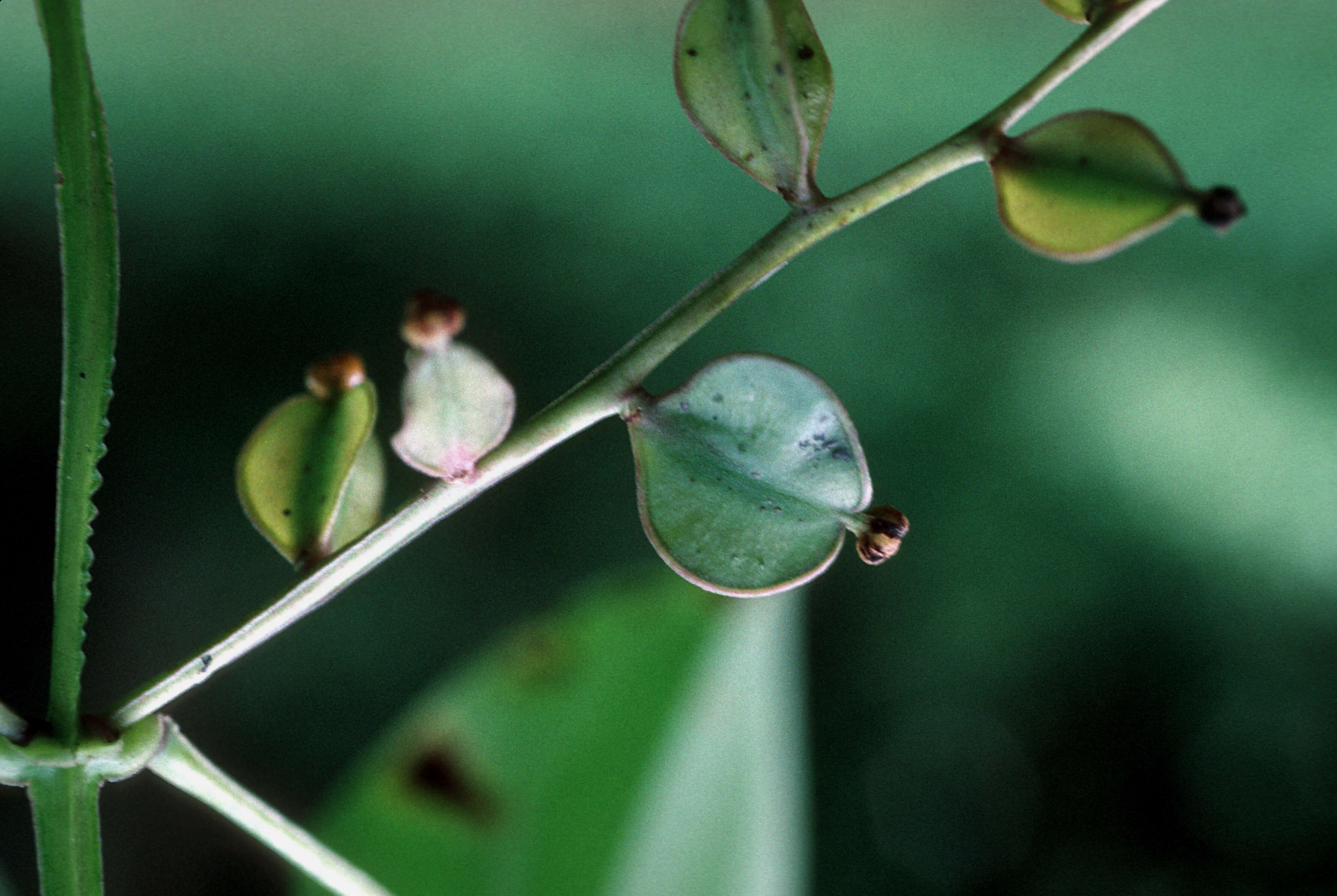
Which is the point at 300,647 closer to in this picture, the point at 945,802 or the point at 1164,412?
the point at 945,802

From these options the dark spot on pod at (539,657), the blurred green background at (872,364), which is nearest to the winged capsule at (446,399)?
the dark spot on pod at (539,657)

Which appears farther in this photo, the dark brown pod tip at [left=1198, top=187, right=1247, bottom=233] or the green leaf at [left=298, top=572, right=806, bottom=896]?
the green leaf at [left=298, top=572, right=806, bottom=896]

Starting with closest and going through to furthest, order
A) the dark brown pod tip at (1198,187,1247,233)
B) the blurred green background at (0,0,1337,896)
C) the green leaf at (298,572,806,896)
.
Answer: the dark brown pod tip at (1198,187,1247,233), the green leaf at (298,572,806,896), the blurred green background at (0,0,1337,896)

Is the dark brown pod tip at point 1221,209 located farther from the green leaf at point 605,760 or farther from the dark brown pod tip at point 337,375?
the green leaf at point 605,760

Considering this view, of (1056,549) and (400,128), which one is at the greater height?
(400,128)

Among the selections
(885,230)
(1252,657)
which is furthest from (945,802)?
(885,230)

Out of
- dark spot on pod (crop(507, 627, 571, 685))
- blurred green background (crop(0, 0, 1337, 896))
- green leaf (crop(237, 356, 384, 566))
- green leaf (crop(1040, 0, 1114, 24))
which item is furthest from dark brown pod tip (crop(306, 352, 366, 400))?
blurred green background (crop(0, 0, 1337, 896))

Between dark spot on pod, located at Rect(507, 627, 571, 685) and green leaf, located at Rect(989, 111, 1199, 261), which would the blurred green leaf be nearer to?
green leaf, located at Rect(989, 111, 1199, 261)
